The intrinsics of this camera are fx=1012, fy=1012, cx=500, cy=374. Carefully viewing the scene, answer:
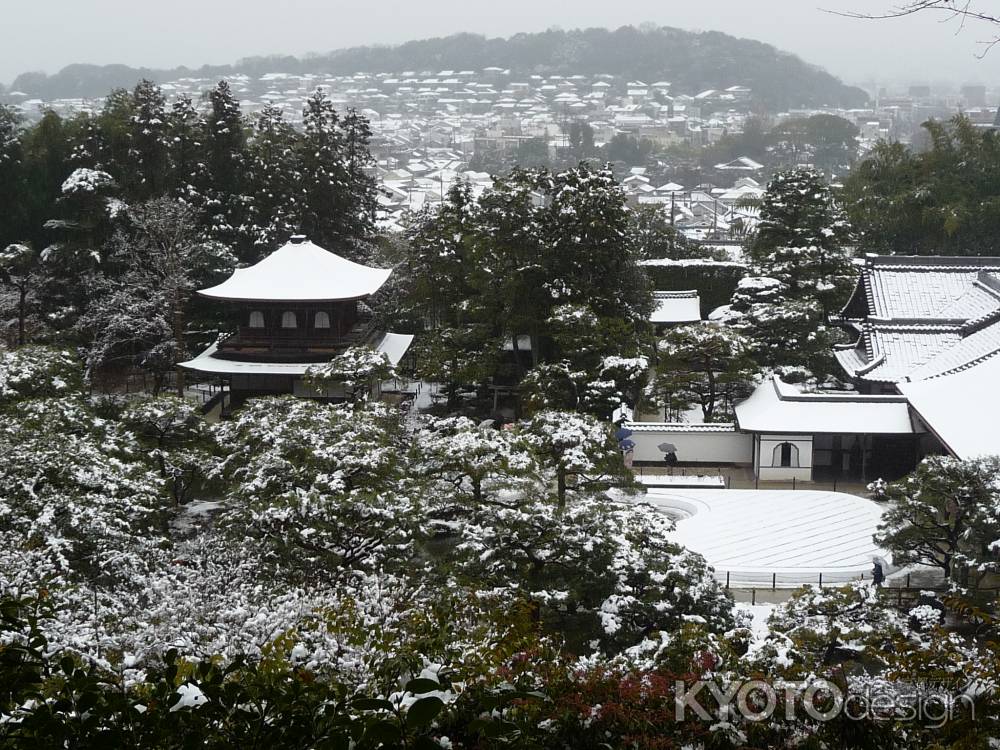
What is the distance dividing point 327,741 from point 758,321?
22.6 meters

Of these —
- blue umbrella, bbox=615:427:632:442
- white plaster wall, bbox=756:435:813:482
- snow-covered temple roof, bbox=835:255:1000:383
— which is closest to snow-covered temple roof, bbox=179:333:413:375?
blue umbrella, bbox=615:427:632:442

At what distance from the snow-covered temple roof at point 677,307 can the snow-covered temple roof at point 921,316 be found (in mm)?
7466

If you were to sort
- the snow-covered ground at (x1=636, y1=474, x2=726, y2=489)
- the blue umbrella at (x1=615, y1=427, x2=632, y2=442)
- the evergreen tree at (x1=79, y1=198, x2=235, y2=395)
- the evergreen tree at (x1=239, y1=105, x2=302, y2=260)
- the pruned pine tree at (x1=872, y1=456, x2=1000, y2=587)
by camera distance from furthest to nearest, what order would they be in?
1. the evergreen tree at (x1=239, y1=105, x2=302, y2=260)
2. the evergreen tree at (x1=79, y1=198, x2=235, y2=395)
3. the blue umbrella at (x1=615, y1=427, x2=632, y2=442)
4. the snow-covered ground at (x1=636, y1=474, x2=726, y2=489)
5. the pruned pine tree at (x1=872, y1=456, x2=1000, y2=587)

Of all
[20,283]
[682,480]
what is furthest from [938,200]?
[20,283]

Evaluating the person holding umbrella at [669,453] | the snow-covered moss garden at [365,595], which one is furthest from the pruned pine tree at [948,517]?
the person holding umbrella at [669,453]

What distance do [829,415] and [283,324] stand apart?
13.1 metres

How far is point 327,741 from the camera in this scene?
11.3ft

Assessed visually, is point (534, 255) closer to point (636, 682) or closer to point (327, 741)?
point (636, 682)

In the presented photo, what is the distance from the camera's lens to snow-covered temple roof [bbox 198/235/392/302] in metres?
24.5

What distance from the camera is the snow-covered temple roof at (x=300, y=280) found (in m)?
24.5

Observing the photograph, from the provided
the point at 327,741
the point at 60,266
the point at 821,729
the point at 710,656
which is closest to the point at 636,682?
the point at 821,729

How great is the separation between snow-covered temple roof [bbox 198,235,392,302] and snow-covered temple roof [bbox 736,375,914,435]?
32.6ft

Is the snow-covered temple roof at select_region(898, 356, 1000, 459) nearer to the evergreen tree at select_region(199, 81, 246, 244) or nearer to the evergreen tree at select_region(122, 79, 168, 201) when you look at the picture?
the evergreen tree at select_region(199, 81, 246, 244)

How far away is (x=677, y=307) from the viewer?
1326 inches
